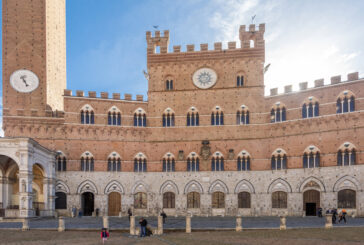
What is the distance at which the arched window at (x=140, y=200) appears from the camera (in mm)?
33403

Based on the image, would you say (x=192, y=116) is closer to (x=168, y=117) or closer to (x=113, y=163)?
(x=168, y=117)

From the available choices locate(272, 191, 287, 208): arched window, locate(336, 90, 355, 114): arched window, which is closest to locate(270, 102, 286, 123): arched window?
locate(336, 90, 355, 114): arched window

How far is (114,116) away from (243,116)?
1399 cm

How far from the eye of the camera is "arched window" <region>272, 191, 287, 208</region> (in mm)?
31328

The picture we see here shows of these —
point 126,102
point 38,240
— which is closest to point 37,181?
point 126,102

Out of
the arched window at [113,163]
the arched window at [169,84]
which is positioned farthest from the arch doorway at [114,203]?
the arched window at [169,84]

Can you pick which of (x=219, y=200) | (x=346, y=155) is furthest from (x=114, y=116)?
(x=346, y=155)

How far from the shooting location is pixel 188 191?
109 ft

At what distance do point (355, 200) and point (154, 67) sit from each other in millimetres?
24152

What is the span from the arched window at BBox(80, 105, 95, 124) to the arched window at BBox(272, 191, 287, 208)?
20.4m

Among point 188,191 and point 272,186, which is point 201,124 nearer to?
point 188,191

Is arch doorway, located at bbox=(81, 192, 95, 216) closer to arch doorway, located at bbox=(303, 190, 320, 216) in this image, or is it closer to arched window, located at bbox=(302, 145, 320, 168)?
arch doorway, located at bbox=(303, 190, 320, 216)

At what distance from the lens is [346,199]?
2842 cm

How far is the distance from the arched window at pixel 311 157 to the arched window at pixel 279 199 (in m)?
3.61
